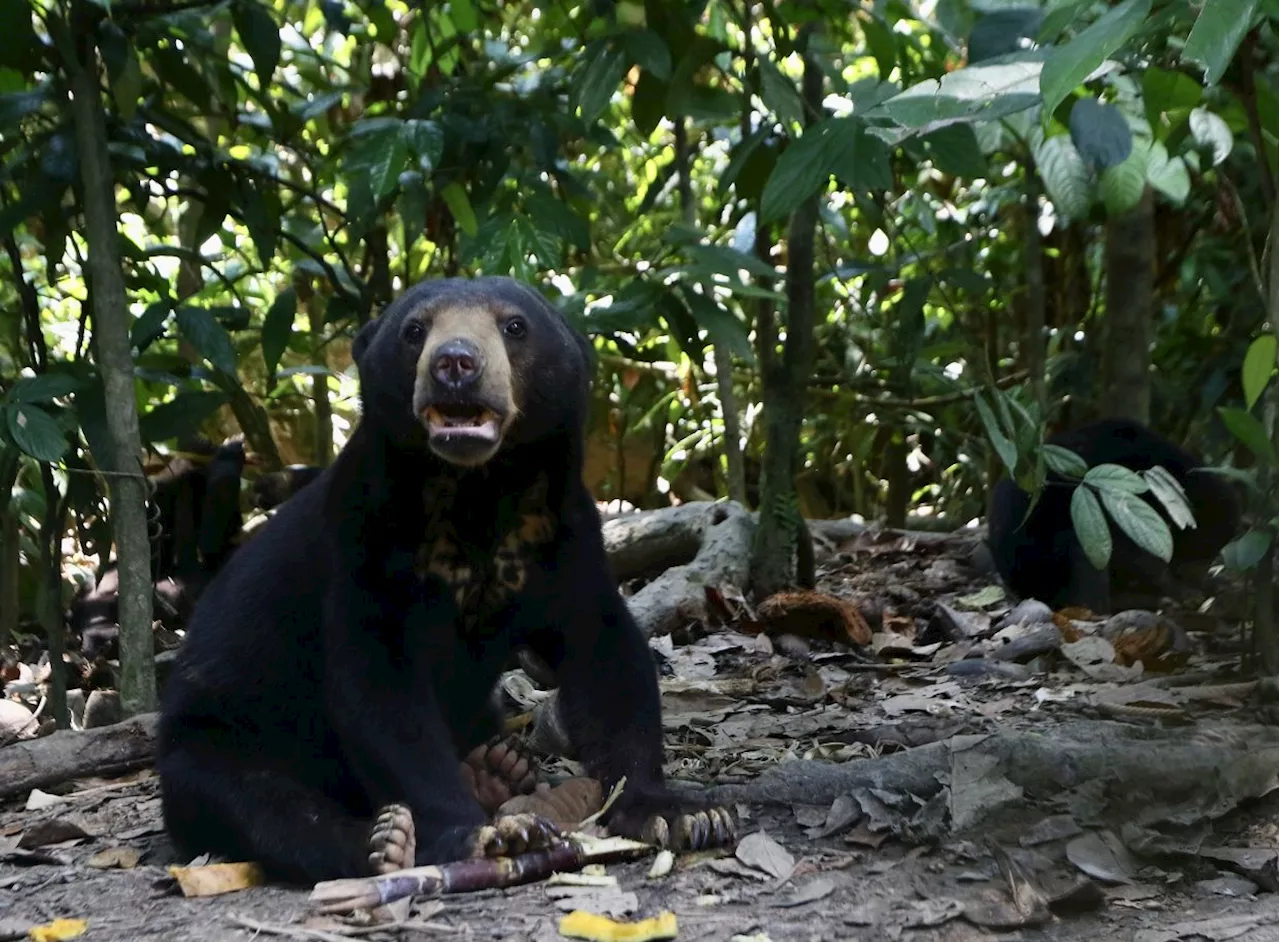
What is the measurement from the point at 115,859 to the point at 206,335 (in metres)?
1.68

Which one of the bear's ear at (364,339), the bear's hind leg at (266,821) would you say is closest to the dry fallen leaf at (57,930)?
the bear's hind leg at (266,821)

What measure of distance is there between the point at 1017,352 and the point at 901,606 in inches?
132

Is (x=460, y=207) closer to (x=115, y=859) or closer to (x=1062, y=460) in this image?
(x=1062, y=460)

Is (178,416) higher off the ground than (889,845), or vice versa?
(178,416)

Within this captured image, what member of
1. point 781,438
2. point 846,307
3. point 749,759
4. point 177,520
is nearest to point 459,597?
point 749,759

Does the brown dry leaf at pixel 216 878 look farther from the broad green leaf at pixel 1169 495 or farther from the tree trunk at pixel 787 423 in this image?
the tree trunk at pixel 787 423

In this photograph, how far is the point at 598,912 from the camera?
2457 mm

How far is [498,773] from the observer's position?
3352mm

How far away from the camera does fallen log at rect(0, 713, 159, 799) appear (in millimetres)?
3746

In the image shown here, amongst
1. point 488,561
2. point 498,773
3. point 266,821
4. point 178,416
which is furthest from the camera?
point 178,416

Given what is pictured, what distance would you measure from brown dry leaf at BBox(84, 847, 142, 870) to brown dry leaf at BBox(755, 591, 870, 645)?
249 centimetres

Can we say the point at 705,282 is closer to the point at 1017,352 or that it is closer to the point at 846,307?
the point at 846,307

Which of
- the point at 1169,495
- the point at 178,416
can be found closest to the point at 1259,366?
the point at 1169,495

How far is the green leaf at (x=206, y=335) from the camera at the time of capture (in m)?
4.20
